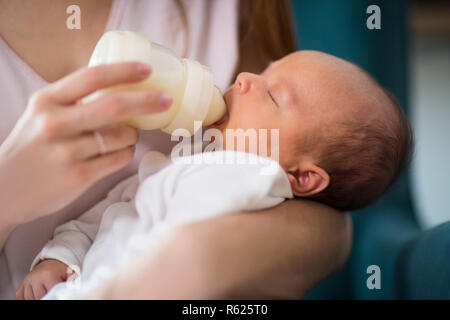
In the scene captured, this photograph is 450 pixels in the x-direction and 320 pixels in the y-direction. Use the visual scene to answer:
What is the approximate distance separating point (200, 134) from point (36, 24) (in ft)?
1.06

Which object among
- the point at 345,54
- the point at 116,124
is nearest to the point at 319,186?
the point at 116,124

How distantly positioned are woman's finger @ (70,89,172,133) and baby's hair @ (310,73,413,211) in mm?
291

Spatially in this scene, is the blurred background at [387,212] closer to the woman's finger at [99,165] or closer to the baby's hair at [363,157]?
the baby's hair at [363,157]

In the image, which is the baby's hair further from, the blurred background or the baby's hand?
the baby's hand

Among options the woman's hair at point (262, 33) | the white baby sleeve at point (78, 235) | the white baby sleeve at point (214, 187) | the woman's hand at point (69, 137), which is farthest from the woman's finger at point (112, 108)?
the woman's hair at point (262, 33)

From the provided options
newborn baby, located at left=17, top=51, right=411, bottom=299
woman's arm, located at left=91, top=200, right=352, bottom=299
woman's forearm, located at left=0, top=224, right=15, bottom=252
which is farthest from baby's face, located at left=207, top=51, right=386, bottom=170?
woman's forearm, located at left=0, top=224, right=15, bottom=252

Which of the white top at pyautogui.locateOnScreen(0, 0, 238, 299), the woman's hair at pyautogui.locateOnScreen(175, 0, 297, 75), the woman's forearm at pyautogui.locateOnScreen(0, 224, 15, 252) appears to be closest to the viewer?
the woman's forearm at pyautogui.locateOnScreen(0, 224, 15, 252)

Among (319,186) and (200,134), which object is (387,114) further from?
(200,134)

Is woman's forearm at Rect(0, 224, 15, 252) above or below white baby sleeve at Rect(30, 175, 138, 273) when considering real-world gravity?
above

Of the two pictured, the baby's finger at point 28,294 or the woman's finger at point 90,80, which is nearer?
the woman's finger at point 90,80

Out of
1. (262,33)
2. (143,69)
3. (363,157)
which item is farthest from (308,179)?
(262,33)

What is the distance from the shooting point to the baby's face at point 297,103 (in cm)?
65

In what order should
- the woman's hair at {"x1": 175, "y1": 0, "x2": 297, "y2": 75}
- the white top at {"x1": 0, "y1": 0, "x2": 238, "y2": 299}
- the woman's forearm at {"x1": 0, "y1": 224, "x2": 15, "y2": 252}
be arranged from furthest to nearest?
the woman's hair at {"x1": 175, "y1": 0, "x2": 297, "y2": 75}
the white top at {"x1": 0, "y1": 0, "x2": 238, "y2": 299}
the woman's forearm at {"x1": 0, "y1": 224, "x2": 15, "y2": 252}

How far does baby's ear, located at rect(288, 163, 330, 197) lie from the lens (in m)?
0.66
